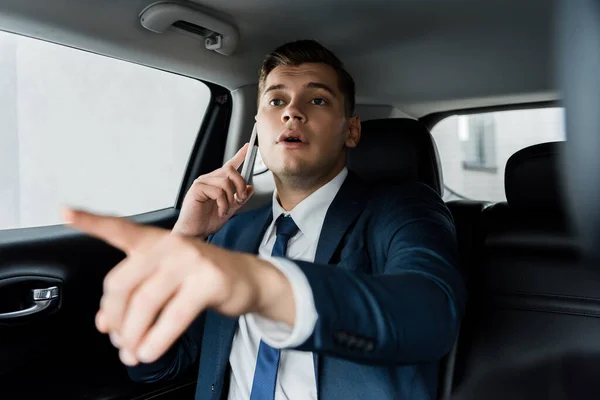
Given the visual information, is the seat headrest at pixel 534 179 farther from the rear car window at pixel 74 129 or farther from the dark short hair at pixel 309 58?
the rear car window at pixel 74 129

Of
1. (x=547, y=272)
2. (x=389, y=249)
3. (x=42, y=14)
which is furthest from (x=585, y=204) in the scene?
(x=42, y=14)

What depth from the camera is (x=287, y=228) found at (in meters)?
1.50

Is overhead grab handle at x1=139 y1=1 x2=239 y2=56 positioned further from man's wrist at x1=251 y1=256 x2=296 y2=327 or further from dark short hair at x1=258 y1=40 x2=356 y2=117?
man's wrist at x1=251 y1=256 x2=296 y2=327

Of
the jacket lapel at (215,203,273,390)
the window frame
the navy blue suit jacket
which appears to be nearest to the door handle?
the navy blue suit jacket

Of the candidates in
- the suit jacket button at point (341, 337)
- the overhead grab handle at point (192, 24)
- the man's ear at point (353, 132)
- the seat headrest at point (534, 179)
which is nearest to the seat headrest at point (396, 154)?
the man's ear at point (353, 132)

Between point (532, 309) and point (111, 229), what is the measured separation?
1258mm

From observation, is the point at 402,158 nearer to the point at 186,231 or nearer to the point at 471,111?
the point at 186,231

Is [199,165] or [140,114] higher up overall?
[140,114]

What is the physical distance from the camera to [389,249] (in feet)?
4.05

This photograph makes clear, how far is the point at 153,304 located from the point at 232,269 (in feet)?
0.28

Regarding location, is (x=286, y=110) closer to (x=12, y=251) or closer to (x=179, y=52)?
(x=179, y=52)

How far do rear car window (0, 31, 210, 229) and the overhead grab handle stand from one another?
272 mm

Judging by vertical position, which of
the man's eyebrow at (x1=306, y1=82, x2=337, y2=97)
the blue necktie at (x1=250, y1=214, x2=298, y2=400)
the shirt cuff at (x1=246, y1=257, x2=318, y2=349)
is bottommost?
the blue necktie at (x1=250, y1=214, x2=298, y2=400)

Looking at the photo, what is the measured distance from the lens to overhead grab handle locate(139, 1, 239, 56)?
1652 mm
